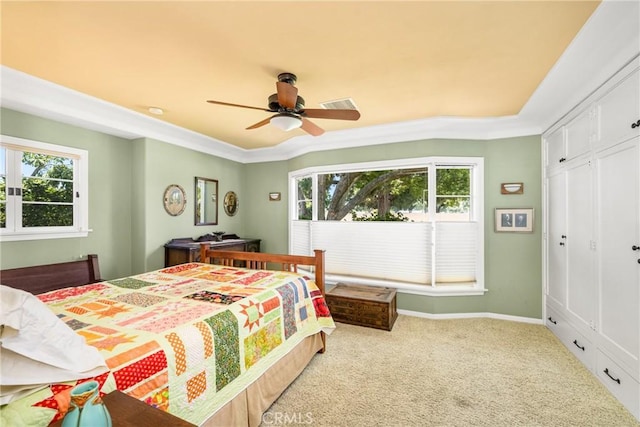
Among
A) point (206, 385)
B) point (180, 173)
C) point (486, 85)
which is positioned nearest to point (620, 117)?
point (486, 85)

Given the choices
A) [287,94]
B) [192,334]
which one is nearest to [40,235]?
[192,334]

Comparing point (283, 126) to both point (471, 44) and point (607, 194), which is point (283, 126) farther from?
point (607, 194)

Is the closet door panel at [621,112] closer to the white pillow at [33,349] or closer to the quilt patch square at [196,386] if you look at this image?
the quilt patch square at [196,386]

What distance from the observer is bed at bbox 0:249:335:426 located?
3.92ft

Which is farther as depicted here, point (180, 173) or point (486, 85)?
point (180, 173)

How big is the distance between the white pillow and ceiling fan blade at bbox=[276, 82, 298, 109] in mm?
1877

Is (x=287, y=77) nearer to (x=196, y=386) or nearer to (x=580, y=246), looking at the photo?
(x=196, y=386)

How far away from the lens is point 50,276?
2.60 metres

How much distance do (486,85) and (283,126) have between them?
78.4 inches

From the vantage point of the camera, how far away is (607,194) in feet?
7.27

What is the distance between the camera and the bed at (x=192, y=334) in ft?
3.92

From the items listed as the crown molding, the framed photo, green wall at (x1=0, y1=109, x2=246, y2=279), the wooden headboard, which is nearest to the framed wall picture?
green wall at (x1=0, y1=109, x2=246, y2=279)

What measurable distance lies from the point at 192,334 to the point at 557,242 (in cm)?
374

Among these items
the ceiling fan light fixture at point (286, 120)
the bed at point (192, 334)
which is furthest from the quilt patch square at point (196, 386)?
the ceiling fan light fixture at point (286, 120)
